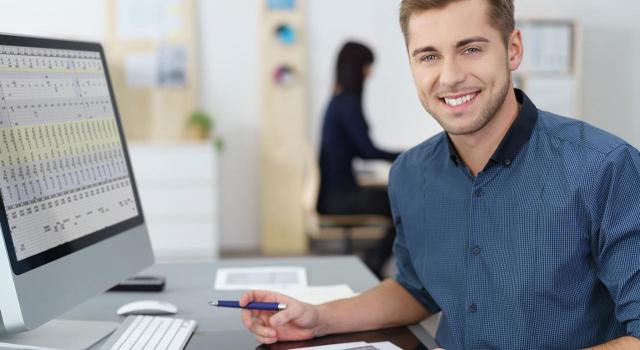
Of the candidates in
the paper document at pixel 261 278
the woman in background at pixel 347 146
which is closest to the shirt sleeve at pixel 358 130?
the woman in background at pixel 347 146

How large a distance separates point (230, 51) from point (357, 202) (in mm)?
2192

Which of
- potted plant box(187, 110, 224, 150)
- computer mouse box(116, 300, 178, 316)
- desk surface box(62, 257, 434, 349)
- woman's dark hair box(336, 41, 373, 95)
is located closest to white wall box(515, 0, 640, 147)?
woman's dark hair box(336, 41, 373, 95)

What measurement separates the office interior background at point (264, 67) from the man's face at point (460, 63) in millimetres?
4606

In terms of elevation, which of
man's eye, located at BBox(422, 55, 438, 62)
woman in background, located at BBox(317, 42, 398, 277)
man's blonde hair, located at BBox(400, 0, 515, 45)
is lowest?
woman in background, located at BBox(317, 42, 398, 277)

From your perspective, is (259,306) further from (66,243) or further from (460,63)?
(460,63)

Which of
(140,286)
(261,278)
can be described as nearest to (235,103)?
(261,278)

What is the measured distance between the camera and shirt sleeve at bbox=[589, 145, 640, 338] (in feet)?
4.09

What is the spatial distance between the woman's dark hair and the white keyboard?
320cm

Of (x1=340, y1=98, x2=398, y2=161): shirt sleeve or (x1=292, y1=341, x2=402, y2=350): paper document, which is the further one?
(x1=340, y1=98, x2=398, y2=161): shirt sleeve

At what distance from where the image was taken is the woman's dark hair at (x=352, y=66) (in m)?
4.59

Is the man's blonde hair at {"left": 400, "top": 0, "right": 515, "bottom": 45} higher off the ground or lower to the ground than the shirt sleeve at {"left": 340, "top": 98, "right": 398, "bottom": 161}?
higher

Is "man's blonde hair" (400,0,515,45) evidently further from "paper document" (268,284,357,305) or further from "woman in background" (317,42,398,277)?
"woman in background" (317,42,398,277)

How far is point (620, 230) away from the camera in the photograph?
1.26 m

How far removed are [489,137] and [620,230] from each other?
314 mm
